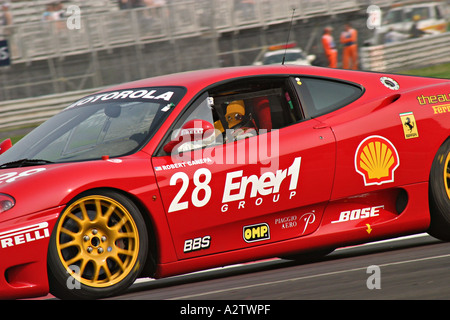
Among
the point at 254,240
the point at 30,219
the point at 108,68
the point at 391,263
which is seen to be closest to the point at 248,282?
the point at 254,240

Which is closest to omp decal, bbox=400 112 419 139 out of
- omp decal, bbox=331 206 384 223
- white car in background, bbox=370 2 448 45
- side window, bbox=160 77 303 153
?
omp decal, bbox=331 206 384 223

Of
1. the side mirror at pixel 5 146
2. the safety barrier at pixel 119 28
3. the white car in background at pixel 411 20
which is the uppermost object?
the side mirror at pixel 5 146

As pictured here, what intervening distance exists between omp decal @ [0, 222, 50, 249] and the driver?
1.49 m

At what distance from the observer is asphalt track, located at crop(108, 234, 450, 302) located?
381 centimetres

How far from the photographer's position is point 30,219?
4.11m

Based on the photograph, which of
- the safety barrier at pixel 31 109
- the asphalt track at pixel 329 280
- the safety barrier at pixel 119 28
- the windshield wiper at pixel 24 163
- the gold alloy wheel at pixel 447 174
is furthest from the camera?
the safety barrier at pixel 119 28

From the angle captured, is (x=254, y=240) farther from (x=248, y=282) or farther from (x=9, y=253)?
(x=9, y=253)

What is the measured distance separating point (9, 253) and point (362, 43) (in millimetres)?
14085

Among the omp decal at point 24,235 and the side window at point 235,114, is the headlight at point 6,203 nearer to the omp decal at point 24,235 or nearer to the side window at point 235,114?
the omp decal at point 24,235

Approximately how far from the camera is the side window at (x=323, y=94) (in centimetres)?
549

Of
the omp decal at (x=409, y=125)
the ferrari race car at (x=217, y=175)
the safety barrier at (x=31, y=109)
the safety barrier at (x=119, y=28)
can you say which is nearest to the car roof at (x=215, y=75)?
the ferrari race car at (x=217, y=175)

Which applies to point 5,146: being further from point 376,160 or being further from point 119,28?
point 119,28

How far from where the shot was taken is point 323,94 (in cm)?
561

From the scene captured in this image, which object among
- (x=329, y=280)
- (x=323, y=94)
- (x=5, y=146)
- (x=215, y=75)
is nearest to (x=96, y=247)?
(x=329, y=280)
